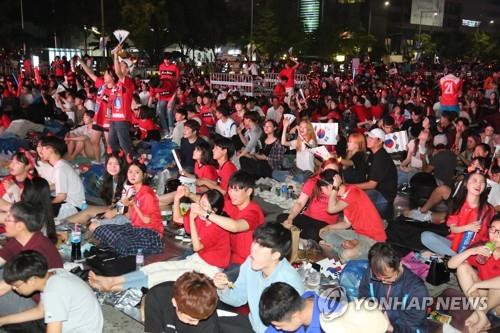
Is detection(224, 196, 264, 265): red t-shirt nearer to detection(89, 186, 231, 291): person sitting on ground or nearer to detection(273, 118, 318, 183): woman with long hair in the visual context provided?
detection(89, 186, 231, 291): person sitting on ground

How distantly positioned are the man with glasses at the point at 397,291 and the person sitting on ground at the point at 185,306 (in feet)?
4.12

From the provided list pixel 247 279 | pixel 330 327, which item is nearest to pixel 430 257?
pixel 247 279

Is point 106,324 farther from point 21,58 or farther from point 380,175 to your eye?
point 21,58

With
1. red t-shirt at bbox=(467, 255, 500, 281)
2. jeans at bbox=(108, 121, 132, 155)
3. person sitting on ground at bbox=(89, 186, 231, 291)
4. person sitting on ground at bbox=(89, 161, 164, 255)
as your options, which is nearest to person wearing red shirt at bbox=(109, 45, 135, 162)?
jeans at bbox=(108, 121, 132, 155)

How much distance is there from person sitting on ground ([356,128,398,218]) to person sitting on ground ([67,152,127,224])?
324cm

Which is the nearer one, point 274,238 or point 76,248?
point 274,238

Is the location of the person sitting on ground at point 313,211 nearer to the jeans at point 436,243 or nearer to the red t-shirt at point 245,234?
the jeans at point 436,243

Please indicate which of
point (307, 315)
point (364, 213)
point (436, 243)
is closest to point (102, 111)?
point (364, 213)

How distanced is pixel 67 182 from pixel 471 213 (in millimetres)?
4879

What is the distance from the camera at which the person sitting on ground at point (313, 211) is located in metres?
6.76

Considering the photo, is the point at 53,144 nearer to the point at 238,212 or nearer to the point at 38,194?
the point at 38,194

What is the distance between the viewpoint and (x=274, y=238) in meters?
4.07

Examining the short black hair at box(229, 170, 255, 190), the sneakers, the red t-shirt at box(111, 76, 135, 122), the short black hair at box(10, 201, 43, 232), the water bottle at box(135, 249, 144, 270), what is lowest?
the water bottle at box(135, 249, 144, 270)

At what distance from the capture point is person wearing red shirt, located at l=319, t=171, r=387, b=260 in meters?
6.17
